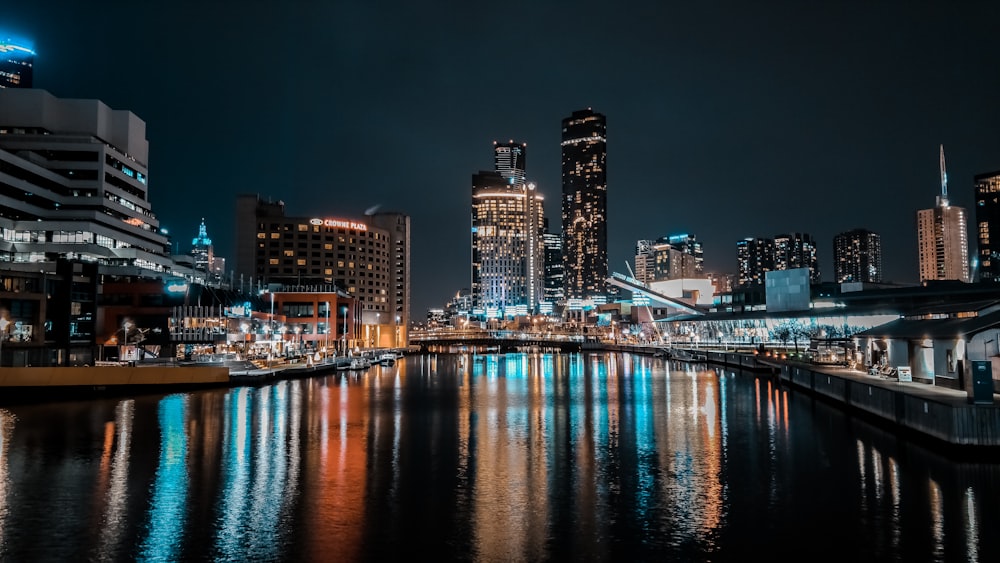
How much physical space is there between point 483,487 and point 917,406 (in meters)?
18.2

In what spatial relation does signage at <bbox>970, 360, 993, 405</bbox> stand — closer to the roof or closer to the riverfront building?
the roof

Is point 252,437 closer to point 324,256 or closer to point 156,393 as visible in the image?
point 156,393

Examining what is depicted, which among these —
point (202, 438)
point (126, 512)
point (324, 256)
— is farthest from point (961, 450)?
Answer: point (324, 256)

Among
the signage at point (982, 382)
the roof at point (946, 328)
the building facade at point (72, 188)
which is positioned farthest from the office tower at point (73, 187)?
the signage at point (982, 382)

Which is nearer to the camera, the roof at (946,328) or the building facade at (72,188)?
the roof at (946,328)

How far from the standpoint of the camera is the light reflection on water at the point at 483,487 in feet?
50.9

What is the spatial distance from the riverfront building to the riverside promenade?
368ft

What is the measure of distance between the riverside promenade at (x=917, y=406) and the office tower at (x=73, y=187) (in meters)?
77.0

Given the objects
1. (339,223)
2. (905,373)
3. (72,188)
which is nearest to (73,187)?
(72,188)

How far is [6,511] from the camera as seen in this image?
18188mm

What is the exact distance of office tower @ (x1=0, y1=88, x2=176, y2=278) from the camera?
8150 centimetres

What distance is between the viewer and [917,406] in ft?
91.7

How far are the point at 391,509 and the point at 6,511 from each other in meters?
9.69

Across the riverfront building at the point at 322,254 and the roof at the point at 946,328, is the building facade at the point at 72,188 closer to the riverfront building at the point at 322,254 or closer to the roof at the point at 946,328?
the riverfront building at the point at 322,254
